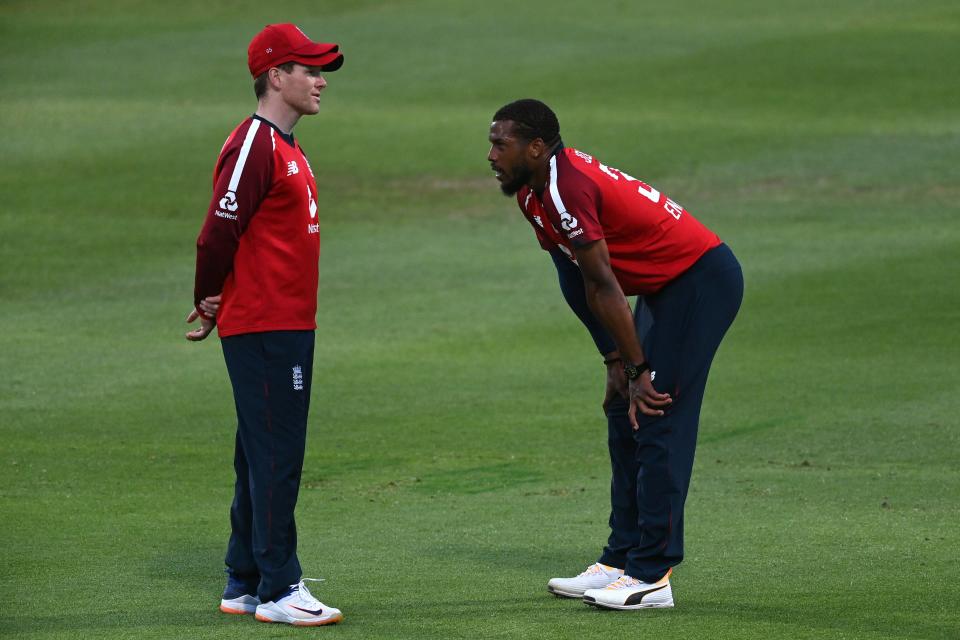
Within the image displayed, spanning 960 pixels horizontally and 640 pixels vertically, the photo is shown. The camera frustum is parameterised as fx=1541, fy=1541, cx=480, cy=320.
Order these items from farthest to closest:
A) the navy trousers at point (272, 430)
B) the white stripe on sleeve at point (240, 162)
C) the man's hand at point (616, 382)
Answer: the man's hand at point (616, 382)
the navy trousers at point (272, 430)
the white stripe on sleeve at point (240, 162)

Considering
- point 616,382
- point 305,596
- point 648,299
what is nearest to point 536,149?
point 648,299

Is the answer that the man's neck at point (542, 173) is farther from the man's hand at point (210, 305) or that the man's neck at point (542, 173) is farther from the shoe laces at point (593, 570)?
the shoe laces at point (593, 570)

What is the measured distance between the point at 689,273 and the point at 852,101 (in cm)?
2046

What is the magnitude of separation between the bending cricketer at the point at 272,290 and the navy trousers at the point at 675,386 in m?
1.33

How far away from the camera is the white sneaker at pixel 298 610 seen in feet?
19.1

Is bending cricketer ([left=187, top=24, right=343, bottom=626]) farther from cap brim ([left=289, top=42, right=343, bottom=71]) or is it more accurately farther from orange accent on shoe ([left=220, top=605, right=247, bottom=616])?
orange accent on shoe ([left=220, top=605, right=247, bottom=616])

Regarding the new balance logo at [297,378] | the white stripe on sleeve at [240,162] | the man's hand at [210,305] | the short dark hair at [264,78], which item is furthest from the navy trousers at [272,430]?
the short dark hair at [264,78]

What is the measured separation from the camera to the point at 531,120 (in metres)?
6.05

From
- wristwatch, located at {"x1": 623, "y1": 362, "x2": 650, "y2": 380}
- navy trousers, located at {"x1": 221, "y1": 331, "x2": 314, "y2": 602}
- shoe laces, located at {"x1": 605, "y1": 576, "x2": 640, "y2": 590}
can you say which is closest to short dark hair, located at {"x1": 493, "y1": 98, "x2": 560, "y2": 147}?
wristwatch, located at {"x1": 623, "y1": 362, "x2": 650, "y2": 380}

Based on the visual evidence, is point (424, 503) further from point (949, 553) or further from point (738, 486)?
point (949, 553)

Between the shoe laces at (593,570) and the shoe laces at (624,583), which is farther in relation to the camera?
the shoe laces at (593,570)

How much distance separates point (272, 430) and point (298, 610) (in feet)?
2.26

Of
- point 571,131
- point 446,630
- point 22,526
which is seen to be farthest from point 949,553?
point 571,131

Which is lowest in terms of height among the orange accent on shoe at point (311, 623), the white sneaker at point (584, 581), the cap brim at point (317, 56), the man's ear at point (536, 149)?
the orange accent on shoe at point (311, 623)
